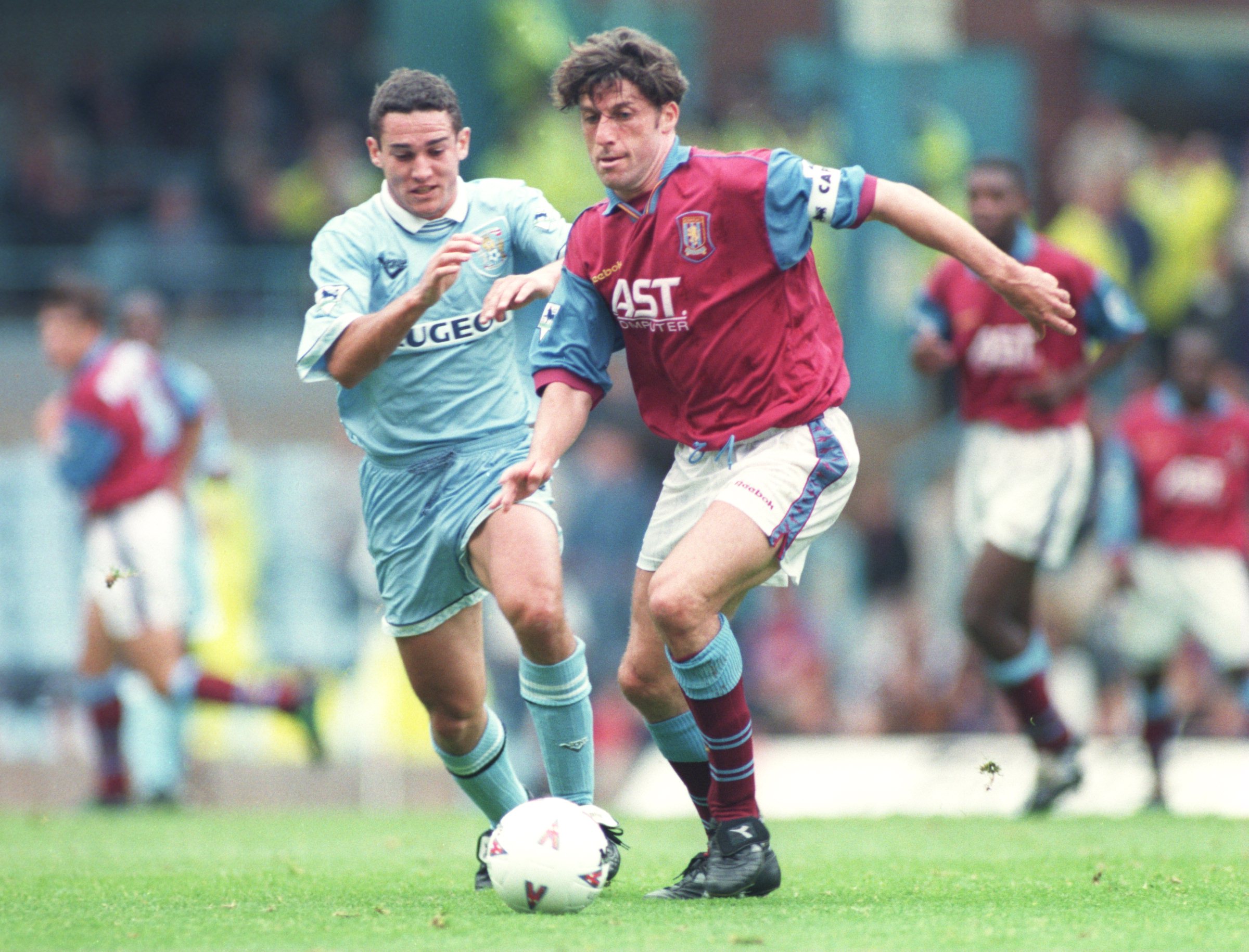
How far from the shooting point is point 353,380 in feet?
19.1

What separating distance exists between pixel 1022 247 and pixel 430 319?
3.66 m

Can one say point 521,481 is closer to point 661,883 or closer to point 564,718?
point 564,718

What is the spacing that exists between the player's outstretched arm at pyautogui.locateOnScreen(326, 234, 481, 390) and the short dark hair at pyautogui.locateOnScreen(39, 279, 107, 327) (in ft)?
16.6

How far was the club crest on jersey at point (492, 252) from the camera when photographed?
6.15 metres

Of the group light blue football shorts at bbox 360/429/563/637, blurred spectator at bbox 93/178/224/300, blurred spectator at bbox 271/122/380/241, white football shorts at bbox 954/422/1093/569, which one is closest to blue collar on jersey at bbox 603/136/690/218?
light blue football shorts at bbox 360/429/563/637

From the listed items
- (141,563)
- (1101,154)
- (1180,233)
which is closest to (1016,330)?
(141,563)

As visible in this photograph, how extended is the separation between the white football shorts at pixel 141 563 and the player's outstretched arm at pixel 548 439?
16.8ft

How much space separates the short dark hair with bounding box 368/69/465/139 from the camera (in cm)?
587

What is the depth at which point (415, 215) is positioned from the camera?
20.2 ft

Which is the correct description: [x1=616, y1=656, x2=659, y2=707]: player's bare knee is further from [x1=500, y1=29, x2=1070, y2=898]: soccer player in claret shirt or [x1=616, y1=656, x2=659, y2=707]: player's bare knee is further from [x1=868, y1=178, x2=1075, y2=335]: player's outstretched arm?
[x1=868, y1=178, x2=1075, y2=335]: player's outstretched arm

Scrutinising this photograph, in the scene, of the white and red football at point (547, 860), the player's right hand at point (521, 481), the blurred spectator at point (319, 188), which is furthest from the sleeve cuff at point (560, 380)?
the blurred spectator at point (319, 188)

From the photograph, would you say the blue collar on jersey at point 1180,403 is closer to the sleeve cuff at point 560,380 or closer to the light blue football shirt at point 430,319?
the light blue football shirt at point 430,319

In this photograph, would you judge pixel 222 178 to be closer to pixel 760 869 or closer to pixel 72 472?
pixel 72 472

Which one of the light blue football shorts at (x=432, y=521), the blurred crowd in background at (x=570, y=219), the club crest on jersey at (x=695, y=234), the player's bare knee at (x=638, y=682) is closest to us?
the club crest on jersey at (x=695, y=234)
